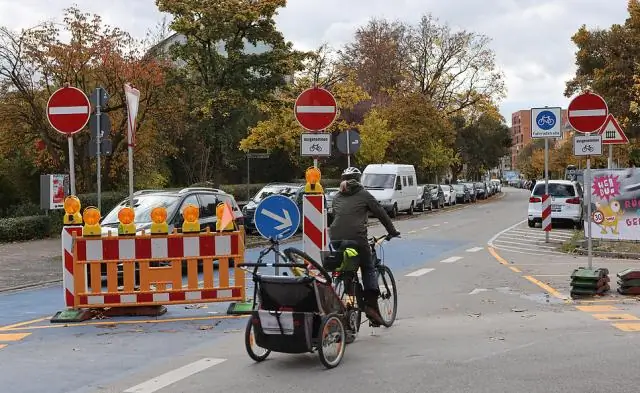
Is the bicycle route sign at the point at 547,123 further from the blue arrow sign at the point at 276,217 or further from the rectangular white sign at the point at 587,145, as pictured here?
the blue arrow sign at the point at 276,217

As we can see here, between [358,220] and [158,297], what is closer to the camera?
[358,220]

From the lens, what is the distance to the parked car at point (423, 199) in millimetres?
39500

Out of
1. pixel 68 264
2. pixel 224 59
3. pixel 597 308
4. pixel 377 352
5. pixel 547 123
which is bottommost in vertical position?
pixel 597 308

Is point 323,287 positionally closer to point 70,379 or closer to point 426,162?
point 70,379

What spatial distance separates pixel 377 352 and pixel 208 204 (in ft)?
29.5

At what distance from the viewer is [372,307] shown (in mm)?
7891

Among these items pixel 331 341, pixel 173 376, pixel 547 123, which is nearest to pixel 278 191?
pixel 547 123

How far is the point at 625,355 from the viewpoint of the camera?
6754 mm

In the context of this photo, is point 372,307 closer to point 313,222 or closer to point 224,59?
point 313,222

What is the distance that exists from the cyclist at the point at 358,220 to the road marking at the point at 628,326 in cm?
294

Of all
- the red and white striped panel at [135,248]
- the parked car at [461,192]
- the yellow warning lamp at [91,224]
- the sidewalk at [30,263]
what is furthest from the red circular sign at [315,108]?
the parked car at [461,192]

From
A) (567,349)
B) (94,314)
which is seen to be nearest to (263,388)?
(567,349)

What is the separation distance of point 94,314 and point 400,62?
49140 millimetres

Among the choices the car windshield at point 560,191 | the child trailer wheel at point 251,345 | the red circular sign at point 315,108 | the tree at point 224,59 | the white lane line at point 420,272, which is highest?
the tree at point 224,59
